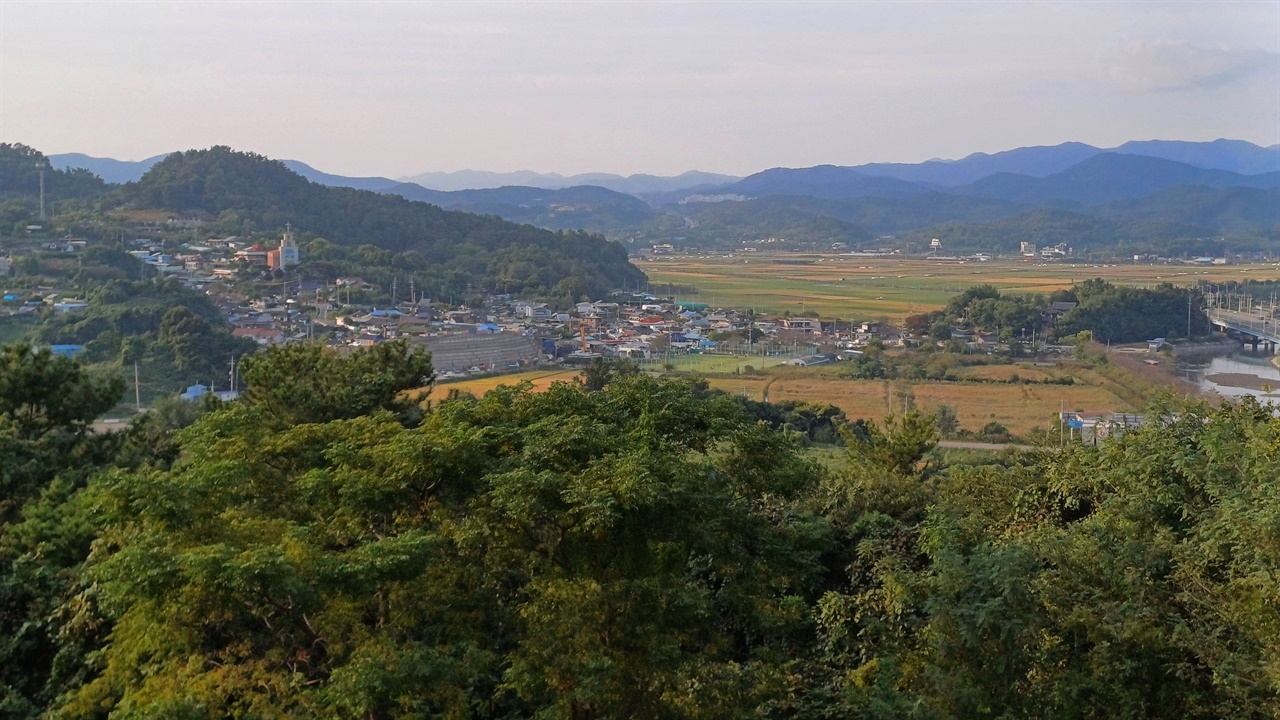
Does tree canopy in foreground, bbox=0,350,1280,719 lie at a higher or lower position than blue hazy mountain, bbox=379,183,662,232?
lower

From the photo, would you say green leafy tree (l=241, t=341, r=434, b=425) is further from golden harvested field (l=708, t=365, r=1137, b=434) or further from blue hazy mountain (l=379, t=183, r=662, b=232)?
blue hazy mountain (l=379, t=183, r=662, b=232)

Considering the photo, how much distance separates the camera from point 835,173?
401 ft

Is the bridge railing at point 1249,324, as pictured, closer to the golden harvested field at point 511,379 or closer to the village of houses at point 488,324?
the village of houses at point 488,324

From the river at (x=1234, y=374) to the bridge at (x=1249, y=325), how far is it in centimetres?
155

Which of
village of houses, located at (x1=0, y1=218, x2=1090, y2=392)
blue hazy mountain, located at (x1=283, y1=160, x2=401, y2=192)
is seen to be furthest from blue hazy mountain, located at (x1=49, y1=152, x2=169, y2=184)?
village of houses, located at (x1=0, y1=218, x2=1090, y2=392)

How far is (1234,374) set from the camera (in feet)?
77.9

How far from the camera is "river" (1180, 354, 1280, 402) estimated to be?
69.5 ft

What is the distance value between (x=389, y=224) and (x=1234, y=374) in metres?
33.9

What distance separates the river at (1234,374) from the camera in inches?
835

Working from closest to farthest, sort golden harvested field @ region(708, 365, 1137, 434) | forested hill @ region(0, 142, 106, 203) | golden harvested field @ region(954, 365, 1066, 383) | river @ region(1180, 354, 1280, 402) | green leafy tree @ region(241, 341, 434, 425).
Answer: green leafy tree @ region(241, 341, 434, 425)
golden harvested field @ region(708, 365, 1137, 434)
river @ region(1180, 354, 1280, 402)
golden harvested field @ region(954, 365, 1066, 383)
forested hill @ region(0, 142, 106, 203)

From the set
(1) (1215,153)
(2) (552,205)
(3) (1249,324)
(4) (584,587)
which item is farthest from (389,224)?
(1) (1215,153)

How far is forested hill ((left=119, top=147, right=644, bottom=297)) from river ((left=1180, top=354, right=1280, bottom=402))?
21399 mm

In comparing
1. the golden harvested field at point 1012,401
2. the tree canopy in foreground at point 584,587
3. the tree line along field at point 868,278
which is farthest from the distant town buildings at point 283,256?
the tree canopy in foreground at point 584,587

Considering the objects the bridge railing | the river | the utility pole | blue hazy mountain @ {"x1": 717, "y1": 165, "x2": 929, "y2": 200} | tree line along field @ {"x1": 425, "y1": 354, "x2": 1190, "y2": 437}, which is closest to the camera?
tree line along field @ {"x1": 425, "y1": 354, "x2": 1190, "y2": 437}
